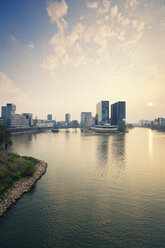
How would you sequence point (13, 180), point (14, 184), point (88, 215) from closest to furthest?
point (88, 215), point (14, 184), point (13, 180)

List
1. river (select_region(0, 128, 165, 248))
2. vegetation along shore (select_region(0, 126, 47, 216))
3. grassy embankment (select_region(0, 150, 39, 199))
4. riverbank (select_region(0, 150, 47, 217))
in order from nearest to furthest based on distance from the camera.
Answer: river (select_region(0, 128, 165, 248)), riverbank (select_region(0, 150, 47, 217)), vegetation along shore (select_region(0, 126, 47, 216)), grassy embankment (select_region(0, 150, 39, 199))

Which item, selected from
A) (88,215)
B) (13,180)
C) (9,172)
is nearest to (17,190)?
(13,180)

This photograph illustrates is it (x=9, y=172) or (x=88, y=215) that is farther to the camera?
(x=9, y=172)

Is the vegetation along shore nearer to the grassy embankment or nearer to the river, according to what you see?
the grassy embankment

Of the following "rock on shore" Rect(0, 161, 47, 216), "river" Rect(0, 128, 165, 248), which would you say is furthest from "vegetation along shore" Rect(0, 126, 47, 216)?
"river" Rect(0, 128, 165, 248)

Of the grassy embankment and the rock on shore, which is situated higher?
the grassy embankment

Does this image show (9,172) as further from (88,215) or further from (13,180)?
(88,215)

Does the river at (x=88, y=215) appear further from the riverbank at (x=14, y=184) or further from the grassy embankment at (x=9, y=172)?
the grassy embankment at (x=9, y=172)

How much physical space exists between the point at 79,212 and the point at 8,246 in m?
12.4

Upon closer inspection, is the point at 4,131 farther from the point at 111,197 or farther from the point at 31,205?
the point at 111,197

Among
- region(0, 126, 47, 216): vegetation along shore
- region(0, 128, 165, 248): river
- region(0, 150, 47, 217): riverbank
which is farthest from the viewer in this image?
region(0, 126, 47, 216): vegetation along shore

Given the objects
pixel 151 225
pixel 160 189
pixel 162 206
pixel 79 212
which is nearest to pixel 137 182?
pixel 160 189

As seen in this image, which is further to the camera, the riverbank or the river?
the riverbank

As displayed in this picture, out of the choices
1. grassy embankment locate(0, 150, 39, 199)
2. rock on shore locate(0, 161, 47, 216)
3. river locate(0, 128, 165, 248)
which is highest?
grassy embankment locate(0, 150, 39, 199)
